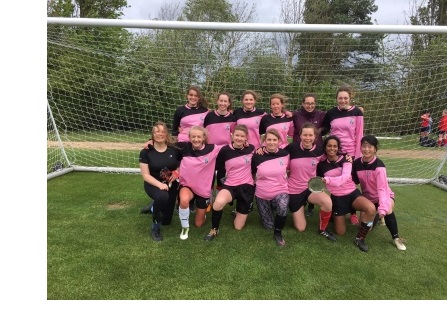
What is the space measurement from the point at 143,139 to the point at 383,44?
4.99m

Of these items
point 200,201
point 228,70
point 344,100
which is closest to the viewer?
point 200,201

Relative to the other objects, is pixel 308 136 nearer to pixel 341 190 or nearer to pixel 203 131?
pixel 341 190

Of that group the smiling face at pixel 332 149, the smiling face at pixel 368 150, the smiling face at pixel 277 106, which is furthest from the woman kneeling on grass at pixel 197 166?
the smiling face at pixel 368 150

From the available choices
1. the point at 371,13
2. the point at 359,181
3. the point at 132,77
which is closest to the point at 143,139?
the point at 132,77

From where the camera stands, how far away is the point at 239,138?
3.47m

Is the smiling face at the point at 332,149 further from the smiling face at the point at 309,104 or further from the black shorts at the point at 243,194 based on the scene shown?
the black shorts at the point at 243,194

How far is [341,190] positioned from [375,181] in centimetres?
35

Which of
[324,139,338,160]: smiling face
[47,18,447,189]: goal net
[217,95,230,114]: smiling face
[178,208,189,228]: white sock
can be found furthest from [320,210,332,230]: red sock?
[47,18,447,189]: goal net

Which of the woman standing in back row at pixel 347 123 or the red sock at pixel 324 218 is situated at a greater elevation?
the woman standing in back row at pixel 347 123

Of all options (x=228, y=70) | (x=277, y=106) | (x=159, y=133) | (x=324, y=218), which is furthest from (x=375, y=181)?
(x=228, y=70)

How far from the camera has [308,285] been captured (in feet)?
8.39

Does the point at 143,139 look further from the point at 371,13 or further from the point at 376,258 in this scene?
the point at 371,13

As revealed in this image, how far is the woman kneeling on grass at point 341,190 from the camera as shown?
3.30 metres

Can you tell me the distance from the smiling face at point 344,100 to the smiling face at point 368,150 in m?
0.60
